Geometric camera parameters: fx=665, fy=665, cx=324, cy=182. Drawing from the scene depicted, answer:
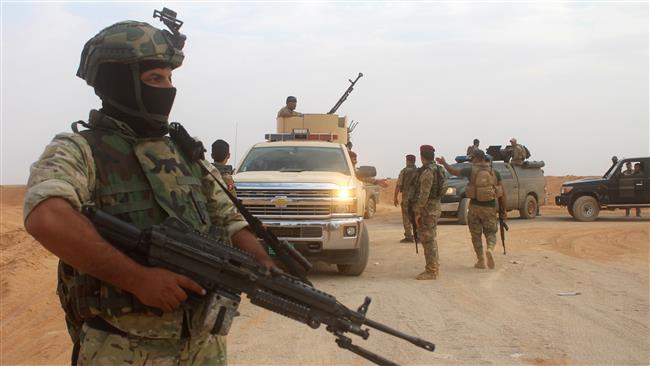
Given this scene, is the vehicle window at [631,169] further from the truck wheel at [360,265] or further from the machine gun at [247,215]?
the machine gun at [247,215]

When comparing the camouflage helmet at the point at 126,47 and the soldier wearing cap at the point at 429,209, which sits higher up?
the camouflage helmet at the point at 126,47

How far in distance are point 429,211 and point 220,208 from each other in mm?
7295

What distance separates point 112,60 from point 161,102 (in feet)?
0.78

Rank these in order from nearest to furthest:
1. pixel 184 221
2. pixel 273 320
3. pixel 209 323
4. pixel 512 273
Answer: pixel 209 323
pixel 184 221
pixel 273 320
pixel 512 273

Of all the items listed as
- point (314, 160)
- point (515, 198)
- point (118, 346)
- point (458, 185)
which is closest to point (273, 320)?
point (314, 160)

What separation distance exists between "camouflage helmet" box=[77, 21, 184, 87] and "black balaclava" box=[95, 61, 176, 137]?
32 millimetres

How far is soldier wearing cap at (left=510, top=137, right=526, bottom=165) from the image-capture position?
21250mm

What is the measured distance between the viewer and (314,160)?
35.1 feet

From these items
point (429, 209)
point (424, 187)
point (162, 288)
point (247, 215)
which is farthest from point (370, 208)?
point (162, 288)

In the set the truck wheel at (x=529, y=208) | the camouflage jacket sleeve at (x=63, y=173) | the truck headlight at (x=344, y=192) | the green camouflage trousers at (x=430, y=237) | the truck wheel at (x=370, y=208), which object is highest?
the camouflage jacket sleeve at (x=63, y=173)

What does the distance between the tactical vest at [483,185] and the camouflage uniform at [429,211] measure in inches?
50.0

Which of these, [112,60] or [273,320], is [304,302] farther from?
[273,320]

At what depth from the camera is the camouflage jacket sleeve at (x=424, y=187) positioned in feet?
32.0

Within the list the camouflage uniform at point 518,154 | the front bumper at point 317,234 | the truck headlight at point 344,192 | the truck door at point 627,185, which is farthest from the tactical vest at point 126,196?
the camouflage uniform at point 518,154
